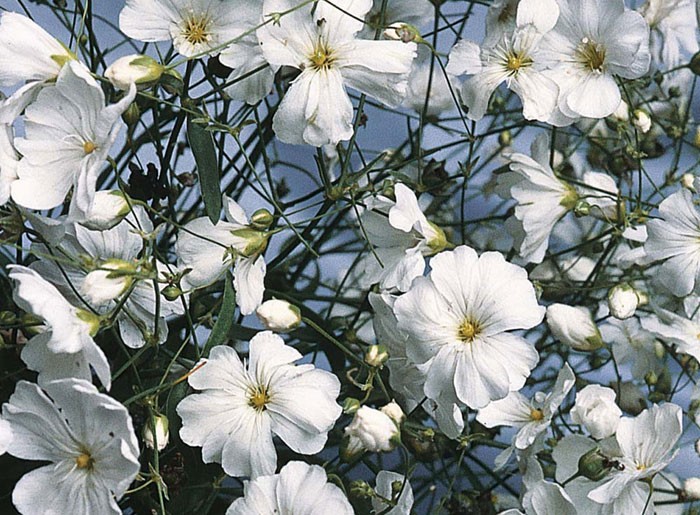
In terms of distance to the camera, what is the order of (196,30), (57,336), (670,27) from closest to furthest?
(57,336)
(196,30)
(670,27)

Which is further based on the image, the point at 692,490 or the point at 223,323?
the point at 692,490

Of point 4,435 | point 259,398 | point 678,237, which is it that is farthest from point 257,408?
point 678,237

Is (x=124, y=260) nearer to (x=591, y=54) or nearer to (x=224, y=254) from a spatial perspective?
(x=224, y=254)

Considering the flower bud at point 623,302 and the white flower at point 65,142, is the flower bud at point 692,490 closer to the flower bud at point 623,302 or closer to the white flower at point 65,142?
the flower bud at point 623,302

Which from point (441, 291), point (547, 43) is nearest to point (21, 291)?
point (441, 291)

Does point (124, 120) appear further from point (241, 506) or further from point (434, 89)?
point (434, 89)

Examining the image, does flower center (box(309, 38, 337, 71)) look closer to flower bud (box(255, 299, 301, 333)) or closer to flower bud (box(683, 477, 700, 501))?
flower bud (box(255, 299, 301, 333))
